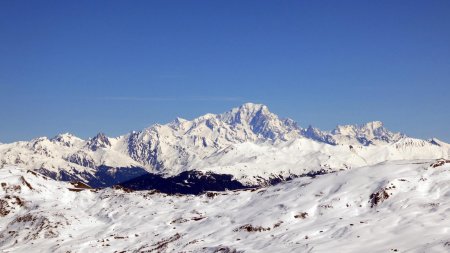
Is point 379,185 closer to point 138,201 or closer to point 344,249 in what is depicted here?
point 344,249

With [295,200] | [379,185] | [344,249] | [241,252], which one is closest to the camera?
[344,249]

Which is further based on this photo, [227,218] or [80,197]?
[80,197]

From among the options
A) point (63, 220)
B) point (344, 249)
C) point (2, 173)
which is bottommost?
point (344, 249)

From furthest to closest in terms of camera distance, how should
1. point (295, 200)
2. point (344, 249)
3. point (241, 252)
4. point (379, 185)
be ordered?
point (295, 200)
point (379, 185)
point (241, 252)
point (344, 249)

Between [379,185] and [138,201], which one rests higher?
[138,201]

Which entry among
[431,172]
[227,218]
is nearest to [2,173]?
[227,218]

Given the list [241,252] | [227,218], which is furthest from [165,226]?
[241,252]

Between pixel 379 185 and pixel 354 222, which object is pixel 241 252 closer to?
pixel 354 222
